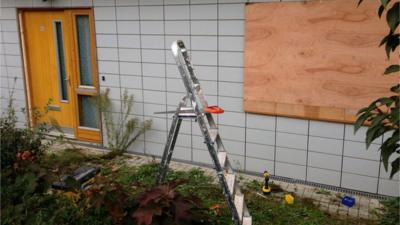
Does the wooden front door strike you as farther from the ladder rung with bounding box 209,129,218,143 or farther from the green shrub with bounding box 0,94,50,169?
the ladder rung with bounding box 209,129,218,143

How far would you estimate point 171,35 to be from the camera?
5.21 metres

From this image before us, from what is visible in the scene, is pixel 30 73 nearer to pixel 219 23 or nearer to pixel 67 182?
pixel 219 23

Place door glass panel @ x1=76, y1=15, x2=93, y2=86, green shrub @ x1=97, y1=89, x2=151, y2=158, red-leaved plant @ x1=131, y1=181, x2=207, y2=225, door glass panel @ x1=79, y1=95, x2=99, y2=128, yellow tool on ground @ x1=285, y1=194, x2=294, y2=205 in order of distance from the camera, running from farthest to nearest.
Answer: door glass panel @ x1=79, y1=95, x2=99, y2=128
door glass panel @ x1=76, y1=15, x2=93, y2=86
green shrub @ x1=97, y1=89, x2=151, y2=158
yellow tool on ground @ x1=285, y1=194, x2=294, y2=205
red-leaved plant @ x1=131, y1=181, x2=207, y2=225

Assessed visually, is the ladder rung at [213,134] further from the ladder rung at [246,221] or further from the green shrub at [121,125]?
the green shrub at [121,125]

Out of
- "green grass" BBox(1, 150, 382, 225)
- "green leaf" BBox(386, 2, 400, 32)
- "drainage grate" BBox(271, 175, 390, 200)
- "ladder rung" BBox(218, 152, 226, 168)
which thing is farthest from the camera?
"drainage grate" BBox(271, 175, 390, 200)

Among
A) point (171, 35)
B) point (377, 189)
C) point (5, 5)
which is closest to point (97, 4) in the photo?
point (171, 35)

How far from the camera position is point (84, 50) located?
6.05 metres

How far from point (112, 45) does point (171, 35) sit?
3.29ft

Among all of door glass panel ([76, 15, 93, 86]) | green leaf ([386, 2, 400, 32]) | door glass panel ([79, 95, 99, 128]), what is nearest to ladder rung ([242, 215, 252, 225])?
green leaf ([386, 2, 400, 32])

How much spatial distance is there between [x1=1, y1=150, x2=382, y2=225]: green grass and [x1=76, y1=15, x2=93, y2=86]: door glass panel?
1174 mm

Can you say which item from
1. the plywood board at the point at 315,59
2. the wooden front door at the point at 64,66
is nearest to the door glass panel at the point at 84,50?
the wooden front door at the point at 64,66

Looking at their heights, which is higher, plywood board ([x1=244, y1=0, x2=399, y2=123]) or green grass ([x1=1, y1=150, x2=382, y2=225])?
plywood board ([x1=244, y1=0, x2=399, y2=123])

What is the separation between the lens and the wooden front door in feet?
19.6

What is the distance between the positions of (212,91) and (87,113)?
236 centimetres
